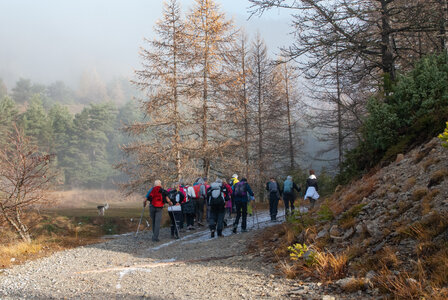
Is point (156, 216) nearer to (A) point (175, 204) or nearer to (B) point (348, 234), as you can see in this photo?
(A) point (175, 204)

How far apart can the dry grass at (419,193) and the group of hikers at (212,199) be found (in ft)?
13.8

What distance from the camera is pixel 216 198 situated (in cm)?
1066

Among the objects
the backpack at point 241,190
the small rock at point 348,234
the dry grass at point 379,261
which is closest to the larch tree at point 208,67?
the backpack at point 241,190

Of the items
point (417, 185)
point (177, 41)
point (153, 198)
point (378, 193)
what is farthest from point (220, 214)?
point (177, 41)

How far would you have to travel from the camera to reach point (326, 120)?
80.0 ft

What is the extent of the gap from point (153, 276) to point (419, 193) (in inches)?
186

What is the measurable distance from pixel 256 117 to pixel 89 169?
4318 centimetres

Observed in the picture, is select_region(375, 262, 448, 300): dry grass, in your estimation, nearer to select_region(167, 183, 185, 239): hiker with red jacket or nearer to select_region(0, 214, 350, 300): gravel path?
select_region(0, 214, 350, 300): gravel path

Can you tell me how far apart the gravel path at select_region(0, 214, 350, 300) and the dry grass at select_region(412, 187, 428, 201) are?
244 centimetres

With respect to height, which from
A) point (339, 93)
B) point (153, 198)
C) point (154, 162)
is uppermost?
point (339, 93)

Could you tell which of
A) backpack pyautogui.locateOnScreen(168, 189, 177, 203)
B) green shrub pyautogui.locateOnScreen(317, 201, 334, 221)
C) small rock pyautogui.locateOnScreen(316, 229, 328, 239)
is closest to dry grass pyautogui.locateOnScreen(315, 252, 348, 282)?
small rock pyautogui.locateOnScreen(316, 229, 328, 239)

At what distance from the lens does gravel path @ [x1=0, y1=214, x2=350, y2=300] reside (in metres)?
5.02

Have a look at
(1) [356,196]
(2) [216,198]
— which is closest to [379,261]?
(1) [356,196]

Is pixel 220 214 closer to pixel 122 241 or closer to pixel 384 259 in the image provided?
pixel 122 241
